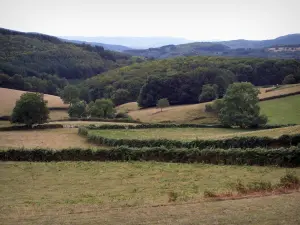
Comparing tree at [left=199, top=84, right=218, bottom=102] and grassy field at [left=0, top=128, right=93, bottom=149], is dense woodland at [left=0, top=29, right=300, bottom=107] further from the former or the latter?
grassy field at [left=0, top=128, right=93, bottom=149]

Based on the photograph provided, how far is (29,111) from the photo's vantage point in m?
62.0

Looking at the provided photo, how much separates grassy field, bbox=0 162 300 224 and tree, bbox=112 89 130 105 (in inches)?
3629

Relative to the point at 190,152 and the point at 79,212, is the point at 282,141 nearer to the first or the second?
the point at 190,152

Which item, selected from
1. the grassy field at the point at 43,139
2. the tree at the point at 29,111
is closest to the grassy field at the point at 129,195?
the grassy field at the point at 43,139

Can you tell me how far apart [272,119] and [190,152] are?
4381cm

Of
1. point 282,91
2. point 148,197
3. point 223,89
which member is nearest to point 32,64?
point 223,89

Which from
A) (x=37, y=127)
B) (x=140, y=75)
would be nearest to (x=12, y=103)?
(x=37, y=127)

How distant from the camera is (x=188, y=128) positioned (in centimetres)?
6244

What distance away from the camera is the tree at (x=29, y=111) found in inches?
2427

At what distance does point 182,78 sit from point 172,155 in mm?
85024

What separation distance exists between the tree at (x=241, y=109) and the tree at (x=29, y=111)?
30.7m

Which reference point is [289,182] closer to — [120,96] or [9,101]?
[9,101]

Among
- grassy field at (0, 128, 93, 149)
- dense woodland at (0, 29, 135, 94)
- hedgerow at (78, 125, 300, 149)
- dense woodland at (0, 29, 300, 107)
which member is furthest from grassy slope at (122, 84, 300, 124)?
dense woodland at (0, 29, 135, 94)

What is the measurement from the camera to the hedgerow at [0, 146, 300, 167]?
30391 millimetres
